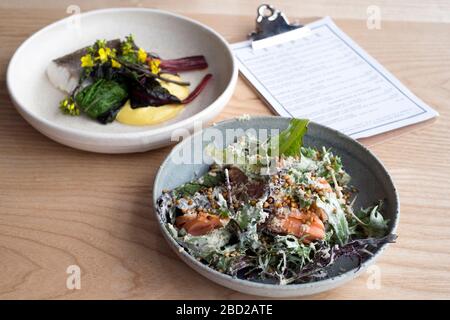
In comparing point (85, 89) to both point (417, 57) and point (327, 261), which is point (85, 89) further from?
point (417, 57)

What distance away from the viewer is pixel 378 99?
4.99 feet

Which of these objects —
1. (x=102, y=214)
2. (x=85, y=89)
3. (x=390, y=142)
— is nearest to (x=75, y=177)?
(x=102, y=214)

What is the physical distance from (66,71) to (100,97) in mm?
173

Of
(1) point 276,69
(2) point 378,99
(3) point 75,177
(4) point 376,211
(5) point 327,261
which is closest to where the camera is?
(5) point 327,261

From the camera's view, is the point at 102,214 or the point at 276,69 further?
the point at 276,69

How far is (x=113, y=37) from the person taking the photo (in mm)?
1738

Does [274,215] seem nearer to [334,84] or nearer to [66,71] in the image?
[334,84]

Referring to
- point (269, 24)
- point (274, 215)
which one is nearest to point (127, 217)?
point (274, 215)

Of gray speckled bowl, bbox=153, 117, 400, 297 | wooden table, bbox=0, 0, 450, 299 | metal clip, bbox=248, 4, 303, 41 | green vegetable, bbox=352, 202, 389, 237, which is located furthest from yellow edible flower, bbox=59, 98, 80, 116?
green vegetable, bbox=352, 202, 389, 237

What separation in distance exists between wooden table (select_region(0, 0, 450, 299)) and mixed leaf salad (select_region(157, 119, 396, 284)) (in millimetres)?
79

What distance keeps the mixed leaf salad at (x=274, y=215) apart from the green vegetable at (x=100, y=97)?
38 cm

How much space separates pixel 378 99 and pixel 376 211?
51cm

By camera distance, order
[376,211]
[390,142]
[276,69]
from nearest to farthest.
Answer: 1. [376,211]
2. [390,142]
3. [276,69]

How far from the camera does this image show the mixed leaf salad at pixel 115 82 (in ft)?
4.72
